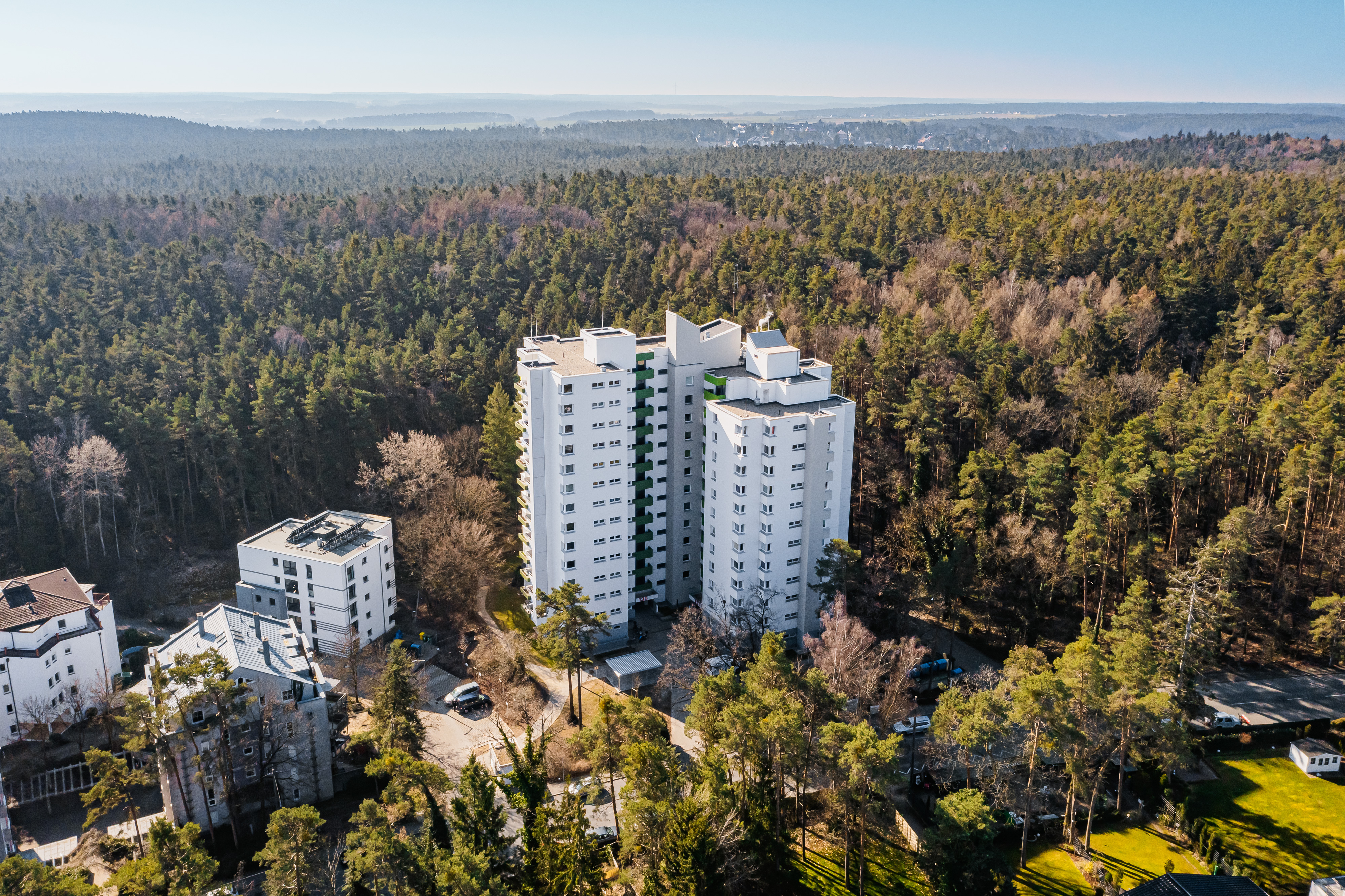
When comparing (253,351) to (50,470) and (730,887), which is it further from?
(730,887)

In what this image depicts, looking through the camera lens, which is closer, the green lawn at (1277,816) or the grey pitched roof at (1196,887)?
the grey pitched roof at (1196,887)

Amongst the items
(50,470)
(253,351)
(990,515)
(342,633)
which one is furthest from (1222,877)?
(253,351)

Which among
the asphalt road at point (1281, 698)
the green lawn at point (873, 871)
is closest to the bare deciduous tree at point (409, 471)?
the green lawn at point (873, 871)

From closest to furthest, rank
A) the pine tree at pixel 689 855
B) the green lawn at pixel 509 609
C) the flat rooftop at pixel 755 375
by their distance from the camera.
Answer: the pine tree at pixel 689 855 < the flat rooftop at pixel 755 375 < the green lawn at pixel 509 609

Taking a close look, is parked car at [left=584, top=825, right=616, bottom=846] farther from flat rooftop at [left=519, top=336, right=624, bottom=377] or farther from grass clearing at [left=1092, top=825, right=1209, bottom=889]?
flat rooftop at [left=519, top=336, right=624, bottom=377]

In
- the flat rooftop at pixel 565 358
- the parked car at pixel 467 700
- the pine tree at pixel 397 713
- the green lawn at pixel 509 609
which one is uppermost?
the flat rooftop at pixel 565 358

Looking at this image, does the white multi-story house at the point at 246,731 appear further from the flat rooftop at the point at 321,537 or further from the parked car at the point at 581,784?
the parked car at the point at 581,784
